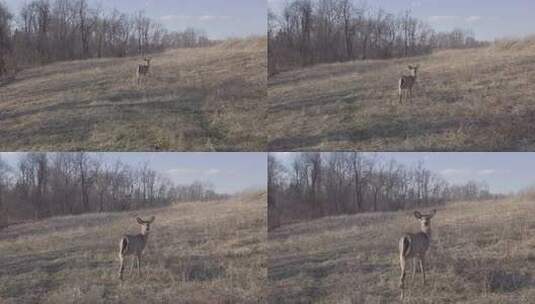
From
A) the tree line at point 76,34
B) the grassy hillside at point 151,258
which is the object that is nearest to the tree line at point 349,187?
the grassy hillside at point 151,258

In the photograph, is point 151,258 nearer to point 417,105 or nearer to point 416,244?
point 416,244

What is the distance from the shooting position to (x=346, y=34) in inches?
281

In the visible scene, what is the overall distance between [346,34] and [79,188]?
314cm

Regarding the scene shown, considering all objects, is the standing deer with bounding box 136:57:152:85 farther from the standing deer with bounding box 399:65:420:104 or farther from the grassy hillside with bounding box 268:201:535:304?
the standing deer with bounding box 399:65:420:104

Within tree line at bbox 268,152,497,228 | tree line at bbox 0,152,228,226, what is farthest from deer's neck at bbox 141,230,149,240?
tree line at bbox 268,152,497,228

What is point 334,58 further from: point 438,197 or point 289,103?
point 438,197

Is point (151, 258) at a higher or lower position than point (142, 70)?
lower

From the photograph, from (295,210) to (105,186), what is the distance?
6.34ft

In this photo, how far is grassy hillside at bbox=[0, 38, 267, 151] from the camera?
6863mm

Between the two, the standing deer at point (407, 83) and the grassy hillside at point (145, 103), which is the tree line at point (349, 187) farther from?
the standing deer at point (407, 83)

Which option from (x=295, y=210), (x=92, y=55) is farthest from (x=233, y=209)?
(x=92, y=55)

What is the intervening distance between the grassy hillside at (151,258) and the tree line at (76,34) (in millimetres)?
1718

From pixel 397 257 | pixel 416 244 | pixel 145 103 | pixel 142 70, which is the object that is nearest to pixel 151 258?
A: pixel 145 103

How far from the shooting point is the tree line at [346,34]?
7043 millimetres
